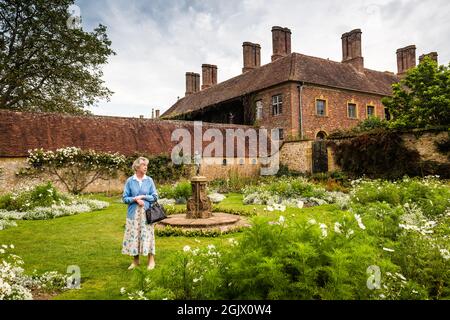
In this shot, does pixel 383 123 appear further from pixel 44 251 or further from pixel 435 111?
pixel 44 251

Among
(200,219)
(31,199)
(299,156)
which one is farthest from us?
(299,156)

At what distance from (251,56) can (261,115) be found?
26.4 ft

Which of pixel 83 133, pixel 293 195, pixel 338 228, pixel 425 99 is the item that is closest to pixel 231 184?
pixel 293 195

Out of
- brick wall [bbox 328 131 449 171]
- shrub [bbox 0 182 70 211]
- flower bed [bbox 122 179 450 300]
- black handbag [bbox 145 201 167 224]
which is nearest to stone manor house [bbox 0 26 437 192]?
brick wall [bbox 328 131 449 171]

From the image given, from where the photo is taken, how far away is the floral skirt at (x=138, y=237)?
537 centimetres

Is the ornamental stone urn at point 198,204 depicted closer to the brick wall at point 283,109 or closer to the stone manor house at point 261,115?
the stone manor house at point 261,115

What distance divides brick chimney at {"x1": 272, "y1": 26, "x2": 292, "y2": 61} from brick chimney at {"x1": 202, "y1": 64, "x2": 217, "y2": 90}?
34.3 feet

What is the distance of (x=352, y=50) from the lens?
30.3 m

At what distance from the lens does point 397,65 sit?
3562 cm

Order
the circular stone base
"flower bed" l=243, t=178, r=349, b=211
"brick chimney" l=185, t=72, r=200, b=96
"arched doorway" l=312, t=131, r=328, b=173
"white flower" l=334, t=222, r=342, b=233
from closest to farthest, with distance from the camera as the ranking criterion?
"white flower" l=334, t=222, r=342, b=233, the circular stone base, "flower bed" l=243, t=178, r=349, b=211, "arched doorway" l=312, t=131, r=328, b=173, "brick chimney" l=185, t=72, r=200, b=96

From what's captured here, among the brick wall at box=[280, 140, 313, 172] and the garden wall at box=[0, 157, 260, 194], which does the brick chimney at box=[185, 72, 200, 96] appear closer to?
the garden wall at box=[0, 157, 260, 194]

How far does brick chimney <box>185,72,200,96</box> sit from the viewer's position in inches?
1623

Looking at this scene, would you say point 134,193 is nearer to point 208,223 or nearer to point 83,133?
point 208,223

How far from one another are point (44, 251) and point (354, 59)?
29.9 metres
